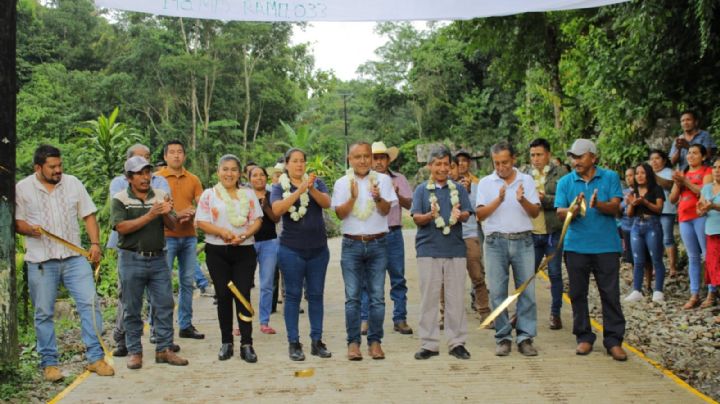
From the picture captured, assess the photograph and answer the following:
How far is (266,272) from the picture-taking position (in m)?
7.57

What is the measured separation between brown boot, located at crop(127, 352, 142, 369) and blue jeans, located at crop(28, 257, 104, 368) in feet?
0.78

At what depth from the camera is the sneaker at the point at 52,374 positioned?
5.79m

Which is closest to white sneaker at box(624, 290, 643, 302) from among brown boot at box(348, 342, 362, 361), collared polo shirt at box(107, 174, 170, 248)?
brown boot at box(348, 342, 362, 361)

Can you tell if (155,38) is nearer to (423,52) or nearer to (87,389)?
(423,52)

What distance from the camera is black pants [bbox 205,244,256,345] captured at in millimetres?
6316

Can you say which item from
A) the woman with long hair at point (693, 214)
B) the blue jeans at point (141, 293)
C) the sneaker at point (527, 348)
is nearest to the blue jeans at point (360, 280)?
the sneaker at point (527, 348)

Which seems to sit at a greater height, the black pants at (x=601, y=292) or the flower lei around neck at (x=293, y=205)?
the flower lei around neck at (x=293, y=205)

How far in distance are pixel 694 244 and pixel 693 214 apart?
13.8 inches

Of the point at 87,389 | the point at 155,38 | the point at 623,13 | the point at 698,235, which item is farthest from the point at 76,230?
the point at 155,38

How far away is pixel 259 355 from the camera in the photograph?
21.2 ft

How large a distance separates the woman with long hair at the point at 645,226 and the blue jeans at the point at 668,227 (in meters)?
0.29

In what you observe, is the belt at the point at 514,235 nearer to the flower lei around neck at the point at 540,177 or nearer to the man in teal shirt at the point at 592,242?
the man in teal shirt at the point at 592,242

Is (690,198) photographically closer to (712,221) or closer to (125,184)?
(712,221)

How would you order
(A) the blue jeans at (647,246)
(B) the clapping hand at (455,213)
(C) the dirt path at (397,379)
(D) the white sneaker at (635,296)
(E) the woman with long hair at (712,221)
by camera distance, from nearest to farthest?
(C) the dirt path at (397,379), (B) the clapping hand at (455,213), (E) the woman with long hair at (712,221), (A) the blue jeans at (647,246), (D) the white sneaker at (635,296)
